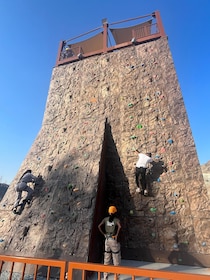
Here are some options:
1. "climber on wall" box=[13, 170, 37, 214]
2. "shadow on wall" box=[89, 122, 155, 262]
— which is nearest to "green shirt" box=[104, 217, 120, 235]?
"shadow on wall" box=[89, 122, 155, 262]

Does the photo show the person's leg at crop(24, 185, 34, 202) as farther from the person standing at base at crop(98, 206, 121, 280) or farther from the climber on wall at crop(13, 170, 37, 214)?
the person standing at base at crop(98, 206, 121, 280)

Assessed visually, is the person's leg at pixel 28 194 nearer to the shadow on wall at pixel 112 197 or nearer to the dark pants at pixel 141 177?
the shadow on wall at pixel 112 197

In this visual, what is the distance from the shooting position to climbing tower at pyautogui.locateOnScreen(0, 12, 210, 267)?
500cm

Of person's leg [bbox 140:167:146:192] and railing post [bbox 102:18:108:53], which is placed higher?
railing post [bbox 102:18:108:53]

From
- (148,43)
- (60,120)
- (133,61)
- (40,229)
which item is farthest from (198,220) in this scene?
(148,43)

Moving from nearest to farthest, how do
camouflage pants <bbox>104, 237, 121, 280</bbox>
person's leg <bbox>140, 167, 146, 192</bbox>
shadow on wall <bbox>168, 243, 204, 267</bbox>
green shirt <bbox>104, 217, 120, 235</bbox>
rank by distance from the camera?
camouflage pants <bbox>104, 237, 121, 280</bbox> → green shirt <bbox>104, 217, 120, 235</bbox> → shadow on wall <bbox>168, 243, 204, 267</bbox> → person's leg <bbox>140, 167, 146, 192</bbox>

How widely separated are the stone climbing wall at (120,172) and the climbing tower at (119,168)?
0.03 metres

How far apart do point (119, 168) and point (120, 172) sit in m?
0.16

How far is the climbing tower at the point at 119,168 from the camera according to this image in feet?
16.4

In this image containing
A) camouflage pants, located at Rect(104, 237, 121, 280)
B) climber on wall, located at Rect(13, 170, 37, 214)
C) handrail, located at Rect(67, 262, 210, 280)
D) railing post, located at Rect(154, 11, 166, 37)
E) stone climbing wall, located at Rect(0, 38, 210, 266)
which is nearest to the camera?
handrail, located at Rect(67, 262, 210, 280)

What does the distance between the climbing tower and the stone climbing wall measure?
1.1 inches

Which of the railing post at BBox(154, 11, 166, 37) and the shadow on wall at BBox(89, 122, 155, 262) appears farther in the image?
the railing post at BBox(154, 11, 166, 37)

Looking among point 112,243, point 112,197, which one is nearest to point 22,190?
point 112,197

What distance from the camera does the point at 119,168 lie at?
690 cm
